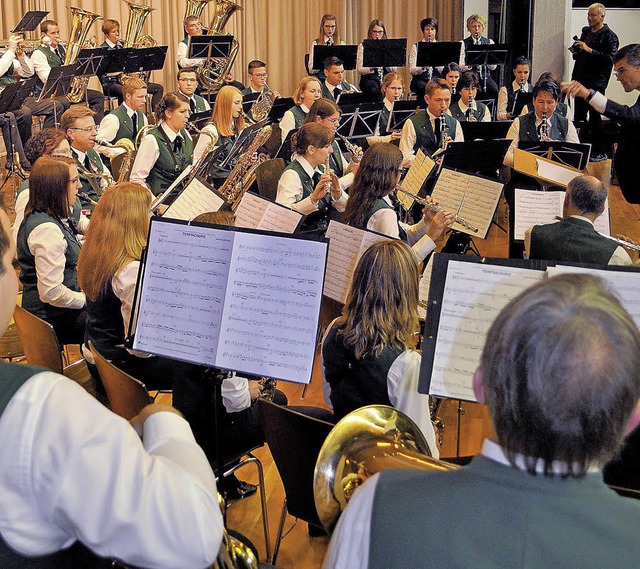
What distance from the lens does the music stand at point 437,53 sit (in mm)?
10273

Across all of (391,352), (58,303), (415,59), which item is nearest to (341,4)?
(415,59)

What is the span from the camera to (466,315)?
89.8 inches

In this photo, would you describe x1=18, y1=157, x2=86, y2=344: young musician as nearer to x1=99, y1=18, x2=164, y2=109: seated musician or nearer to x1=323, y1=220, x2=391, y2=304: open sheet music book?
x1=323, y1=220, x2=391, y2=304: open sheet music book

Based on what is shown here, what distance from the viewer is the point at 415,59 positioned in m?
10.8

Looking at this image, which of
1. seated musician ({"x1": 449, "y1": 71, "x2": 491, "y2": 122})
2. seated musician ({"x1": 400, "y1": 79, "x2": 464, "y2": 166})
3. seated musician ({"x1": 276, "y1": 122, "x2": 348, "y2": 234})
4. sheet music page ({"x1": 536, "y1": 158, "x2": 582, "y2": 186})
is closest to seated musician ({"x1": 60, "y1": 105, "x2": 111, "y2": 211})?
seated musician ({"x1": 276, "y1": 122, "x2": 348, "y2": 234})

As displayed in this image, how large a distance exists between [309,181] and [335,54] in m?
5.08

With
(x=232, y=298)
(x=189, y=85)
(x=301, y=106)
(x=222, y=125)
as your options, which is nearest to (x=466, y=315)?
(x=232, y=298)

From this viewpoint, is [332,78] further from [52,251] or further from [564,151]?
[52,251]

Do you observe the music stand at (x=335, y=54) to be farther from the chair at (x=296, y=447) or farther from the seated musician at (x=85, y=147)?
the chair at (x=296, y=447)

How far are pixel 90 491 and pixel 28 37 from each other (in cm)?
1034

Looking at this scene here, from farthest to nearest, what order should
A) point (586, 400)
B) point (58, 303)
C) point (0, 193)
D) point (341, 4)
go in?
1. point (341, 4)
2. point (0, 193)
3. point (58, 303)
4. point (586, 400)

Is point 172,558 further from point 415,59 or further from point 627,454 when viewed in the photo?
point 415,59

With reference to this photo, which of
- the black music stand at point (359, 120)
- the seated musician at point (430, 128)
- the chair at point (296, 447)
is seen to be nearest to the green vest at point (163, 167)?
the black music stand at point (359, 120)

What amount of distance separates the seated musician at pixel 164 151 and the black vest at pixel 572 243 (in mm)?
3148
